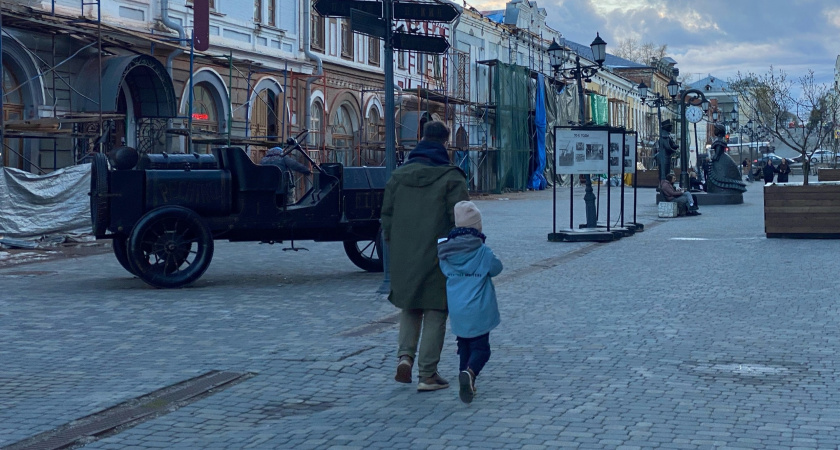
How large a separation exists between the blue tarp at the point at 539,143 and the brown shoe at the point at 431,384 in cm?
4718

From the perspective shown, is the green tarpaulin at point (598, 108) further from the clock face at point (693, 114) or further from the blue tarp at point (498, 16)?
the clock face at point (693, 114)

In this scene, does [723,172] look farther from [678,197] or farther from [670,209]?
[670,209]

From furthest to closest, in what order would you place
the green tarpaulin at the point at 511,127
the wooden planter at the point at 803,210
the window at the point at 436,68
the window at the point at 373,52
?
the green tarpaulin at the point at 511,127 < the window at the point at 436,68 < the window at the point at 373,52 < the wooden planter at the point at 803,210

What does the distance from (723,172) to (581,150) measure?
1776 centimetres

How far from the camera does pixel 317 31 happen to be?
105 ft

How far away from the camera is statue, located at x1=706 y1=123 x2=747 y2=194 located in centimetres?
3572

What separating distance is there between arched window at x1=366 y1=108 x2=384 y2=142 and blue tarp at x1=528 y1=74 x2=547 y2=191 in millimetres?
17794

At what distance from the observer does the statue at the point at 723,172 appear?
117 feet

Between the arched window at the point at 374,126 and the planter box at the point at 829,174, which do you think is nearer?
the arched window at the point at 374,126

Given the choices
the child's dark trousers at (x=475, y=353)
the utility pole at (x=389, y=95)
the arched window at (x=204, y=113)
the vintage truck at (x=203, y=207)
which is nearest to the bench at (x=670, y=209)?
the arched window at (x=204, y=113)

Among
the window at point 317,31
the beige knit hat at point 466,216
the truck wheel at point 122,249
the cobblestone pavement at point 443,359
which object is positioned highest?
the window at point 317,31

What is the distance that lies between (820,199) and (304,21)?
54.0ft

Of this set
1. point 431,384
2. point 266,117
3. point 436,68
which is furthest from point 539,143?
point 431,384

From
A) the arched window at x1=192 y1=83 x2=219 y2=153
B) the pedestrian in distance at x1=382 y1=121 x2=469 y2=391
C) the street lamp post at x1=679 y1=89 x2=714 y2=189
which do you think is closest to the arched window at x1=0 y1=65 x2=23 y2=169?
the arched window at x1=192 y1=83 x2=219 y2=153
